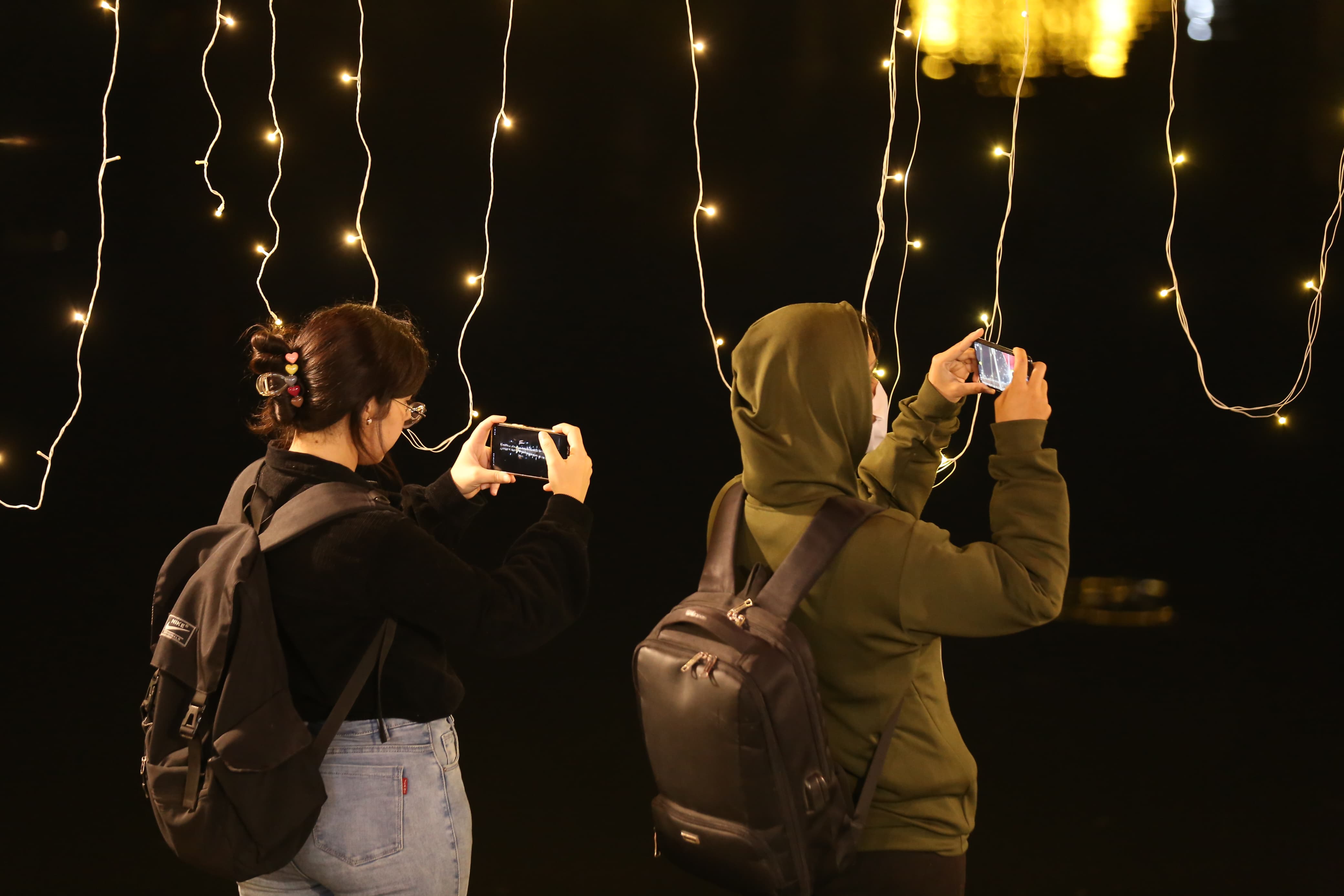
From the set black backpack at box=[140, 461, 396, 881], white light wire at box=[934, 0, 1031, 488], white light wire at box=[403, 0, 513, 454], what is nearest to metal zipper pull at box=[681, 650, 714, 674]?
Answer: black backpack at box=[140, 461, 396, 881]

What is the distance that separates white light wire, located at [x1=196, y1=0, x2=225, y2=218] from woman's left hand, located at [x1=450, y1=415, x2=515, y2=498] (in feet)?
3.24

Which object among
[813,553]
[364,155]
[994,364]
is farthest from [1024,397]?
[364,155]

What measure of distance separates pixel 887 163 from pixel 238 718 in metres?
1.50

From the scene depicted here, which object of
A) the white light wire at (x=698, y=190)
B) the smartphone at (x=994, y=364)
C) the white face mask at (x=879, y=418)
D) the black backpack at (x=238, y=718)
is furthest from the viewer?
the white light wire at (x=698, y=190)

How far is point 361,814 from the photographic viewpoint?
1159 mm

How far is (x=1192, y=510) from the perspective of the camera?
6.35ft

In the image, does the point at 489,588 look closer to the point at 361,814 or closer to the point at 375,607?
the point at 375,607

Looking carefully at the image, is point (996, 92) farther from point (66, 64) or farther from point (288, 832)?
point (66, 64)

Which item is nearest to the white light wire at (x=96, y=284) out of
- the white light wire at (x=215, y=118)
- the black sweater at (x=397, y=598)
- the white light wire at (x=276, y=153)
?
the white light wire at (x=215, y=118)

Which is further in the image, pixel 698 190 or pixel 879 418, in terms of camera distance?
pixel 698 190

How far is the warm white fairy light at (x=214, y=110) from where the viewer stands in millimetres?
2096

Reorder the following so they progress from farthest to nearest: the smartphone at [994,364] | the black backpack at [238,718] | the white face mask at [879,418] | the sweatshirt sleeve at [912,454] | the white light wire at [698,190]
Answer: the white light wire at [698,190] < the white face mask at [879,418] < the sweatshirt sleeve at [912,454] < the smartphone at [994,364] < the black backpack at [238,718]

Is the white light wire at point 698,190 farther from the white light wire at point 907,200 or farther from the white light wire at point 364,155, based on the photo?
the white light wire at point 364,155

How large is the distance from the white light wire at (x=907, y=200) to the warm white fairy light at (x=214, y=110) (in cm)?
140
